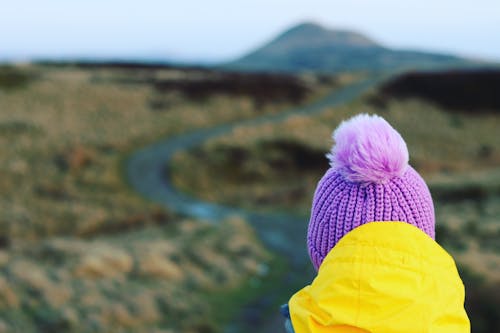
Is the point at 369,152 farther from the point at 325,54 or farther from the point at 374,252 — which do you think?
the point at 325,54

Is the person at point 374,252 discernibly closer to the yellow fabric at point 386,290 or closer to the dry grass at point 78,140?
the yellow fabric at point 386,290

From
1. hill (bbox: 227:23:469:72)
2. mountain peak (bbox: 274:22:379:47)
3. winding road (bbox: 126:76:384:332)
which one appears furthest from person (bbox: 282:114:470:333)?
mountain peak (bbox: 274:22:379:47)

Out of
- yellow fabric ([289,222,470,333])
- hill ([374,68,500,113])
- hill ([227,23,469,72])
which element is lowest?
hill ([374,68,500,113])

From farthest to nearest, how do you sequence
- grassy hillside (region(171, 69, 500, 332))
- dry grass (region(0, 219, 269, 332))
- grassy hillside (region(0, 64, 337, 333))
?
1. grassy hillside (region(171, 69, 500, 332))
2. grassy hillside (region(0, 64, 337, 333))
3. dry grass (region(0, 219, 269, 332))

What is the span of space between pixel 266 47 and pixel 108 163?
165 m

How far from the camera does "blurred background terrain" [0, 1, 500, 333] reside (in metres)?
7.28

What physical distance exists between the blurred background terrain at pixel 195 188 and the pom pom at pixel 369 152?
0.17 metres

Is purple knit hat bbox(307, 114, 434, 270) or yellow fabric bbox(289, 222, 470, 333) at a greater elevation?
purple knit hat bbox(307, 114, 434, 270)

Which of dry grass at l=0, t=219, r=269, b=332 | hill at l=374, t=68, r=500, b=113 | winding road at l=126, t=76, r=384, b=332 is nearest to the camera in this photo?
dry grass at l=0, t=219, r=269, b=332

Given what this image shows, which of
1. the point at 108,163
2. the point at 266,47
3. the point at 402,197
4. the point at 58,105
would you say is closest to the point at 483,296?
the point at 402,197

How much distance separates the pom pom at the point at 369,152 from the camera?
202 centimetres

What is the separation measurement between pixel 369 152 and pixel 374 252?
0.40 meters

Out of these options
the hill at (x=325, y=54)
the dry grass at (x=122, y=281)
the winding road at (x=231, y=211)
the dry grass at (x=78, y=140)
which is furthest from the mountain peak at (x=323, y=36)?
the dry grass at (x=122, y=281)

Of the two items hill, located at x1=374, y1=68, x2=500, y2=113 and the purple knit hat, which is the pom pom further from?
hill, located at x1=374, y1=68, x2=500, y2=113
